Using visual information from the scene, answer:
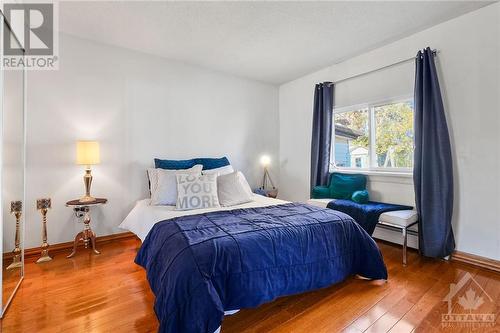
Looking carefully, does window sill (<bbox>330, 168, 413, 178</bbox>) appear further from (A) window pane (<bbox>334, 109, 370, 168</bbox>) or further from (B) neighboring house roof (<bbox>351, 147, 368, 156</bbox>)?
(B) neighboring house roof (<bbox>351, 147, 368, 156</bbox>)

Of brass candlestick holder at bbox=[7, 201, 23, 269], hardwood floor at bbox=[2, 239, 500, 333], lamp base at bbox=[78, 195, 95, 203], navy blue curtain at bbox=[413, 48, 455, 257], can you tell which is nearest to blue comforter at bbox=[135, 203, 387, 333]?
hardwood floor at bbox=[2, 239, 500, 333]

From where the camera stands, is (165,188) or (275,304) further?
(165,188)

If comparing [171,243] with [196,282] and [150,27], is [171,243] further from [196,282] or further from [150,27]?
[150,27]

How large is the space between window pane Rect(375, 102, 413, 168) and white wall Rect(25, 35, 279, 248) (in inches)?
85.8

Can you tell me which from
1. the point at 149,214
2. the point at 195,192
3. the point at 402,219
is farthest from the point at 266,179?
the point at 149,214

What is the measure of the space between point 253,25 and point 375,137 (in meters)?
2.18

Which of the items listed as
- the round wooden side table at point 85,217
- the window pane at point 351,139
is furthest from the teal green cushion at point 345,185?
the round wooden side table at point 85,217

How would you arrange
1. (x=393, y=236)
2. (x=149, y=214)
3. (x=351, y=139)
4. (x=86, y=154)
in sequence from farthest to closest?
(x=351, y=139), (x=393, y=236), (x=86, y=154), (x=149, y=214)

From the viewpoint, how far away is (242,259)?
4.97 feet

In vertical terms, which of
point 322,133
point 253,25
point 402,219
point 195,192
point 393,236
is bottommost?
point 393,236

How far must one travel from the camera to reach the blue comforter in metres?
1.32

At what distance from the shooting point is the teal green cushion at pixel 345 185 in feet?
10.7

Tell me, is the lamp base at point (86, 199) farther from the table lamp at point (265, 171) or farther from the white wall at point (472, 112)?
the white wall at point (472, 112)

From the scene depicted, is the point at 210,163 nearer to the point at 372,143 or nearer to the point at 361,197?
the point at 361,197
